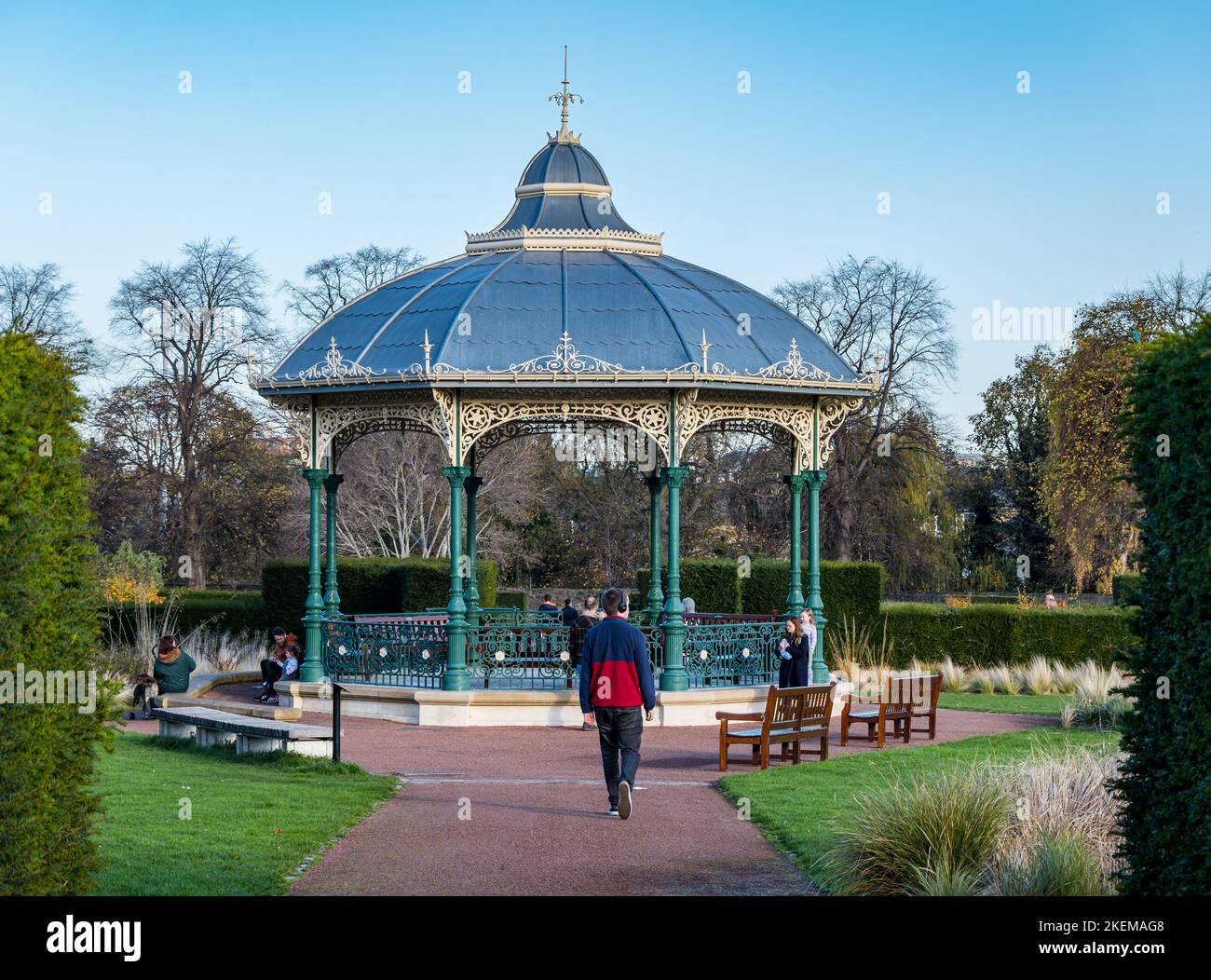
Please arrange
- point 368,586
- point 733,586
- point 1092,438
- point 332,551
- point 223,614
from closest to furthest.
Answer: point 332,551
point 223,614
point 733,586
point 368,586
point 1092,438

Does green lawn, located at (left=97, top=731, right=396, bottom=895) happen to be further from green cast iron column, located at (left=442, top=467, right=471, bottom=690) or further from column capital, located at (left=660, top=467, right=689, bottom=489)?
column capital, located at (left=660, top=467, right=689, bottom=489)

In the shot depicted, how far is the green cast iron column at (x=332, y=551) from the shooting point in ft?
63.5

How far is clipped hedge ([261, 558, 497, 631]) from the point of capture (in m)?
27.9

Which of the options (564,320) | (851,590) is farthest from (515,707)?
(851,590)

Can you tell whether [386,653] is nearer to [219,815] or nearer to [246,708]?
[246,708]

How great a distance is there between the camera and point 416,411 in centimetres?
1788

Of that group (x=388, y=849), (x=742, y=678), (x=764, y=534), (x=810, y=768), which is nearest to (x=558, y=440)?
(x=764, y=534)

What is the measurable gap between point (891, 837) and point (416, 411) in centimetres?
1077

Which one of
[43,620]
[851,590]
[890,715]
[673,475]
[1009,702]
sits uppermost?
[673,475]

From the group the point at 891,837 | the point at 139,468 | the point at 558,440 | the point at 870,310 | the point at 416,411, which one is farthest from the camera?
the point at 558,440

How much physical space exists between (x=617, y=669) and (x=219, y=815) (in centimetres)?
300

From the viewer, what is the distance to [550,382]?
17047 millimetres

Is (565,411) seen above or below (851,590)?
above
